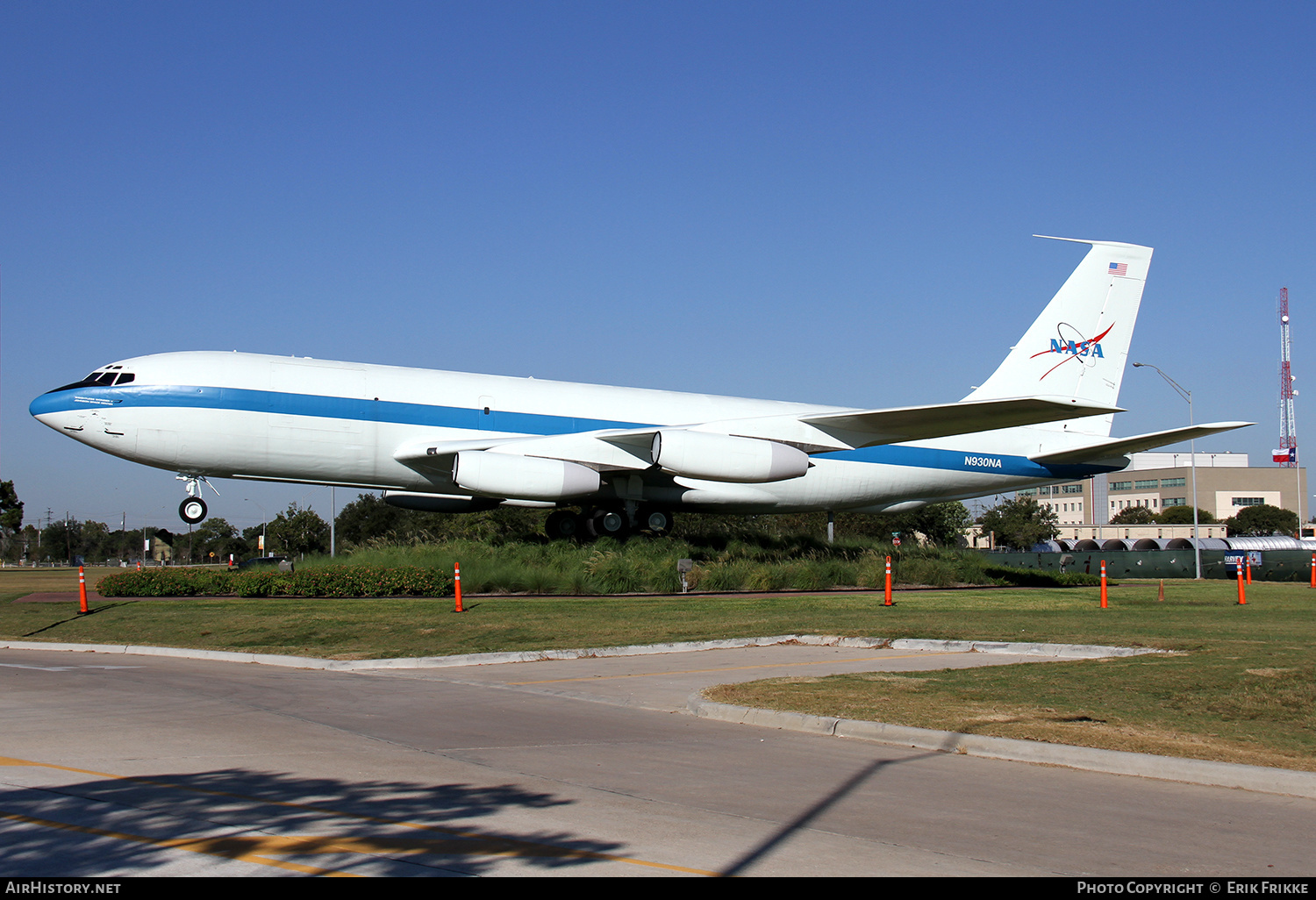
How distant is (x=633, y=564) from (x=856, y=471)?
25.2 ft

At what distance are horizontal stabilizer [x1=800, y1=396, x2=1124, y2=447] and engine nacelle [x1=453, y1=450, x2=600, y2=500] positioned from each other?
5.83 meters

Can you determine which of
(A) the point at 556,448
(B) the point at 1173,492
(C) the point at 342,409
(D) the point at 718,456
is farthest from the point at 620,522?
(B) the point at 1173,492

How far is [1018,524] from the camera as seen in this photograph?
102 m

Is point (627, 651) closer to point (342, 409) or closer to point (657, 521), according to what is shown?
point (342, 409)

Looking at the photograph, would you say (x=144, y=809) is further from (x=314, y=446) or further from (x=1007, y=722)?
(x=314, y=446)

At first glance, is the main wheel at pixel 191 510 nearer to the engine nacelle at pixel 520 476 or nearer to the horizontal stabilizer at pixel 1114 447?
the engine nacelle at pixel 520 476

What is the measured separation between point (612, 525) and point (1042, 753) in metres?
21.1

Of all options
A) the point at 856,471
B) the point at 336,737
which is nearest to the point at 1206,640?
the point at 336,737

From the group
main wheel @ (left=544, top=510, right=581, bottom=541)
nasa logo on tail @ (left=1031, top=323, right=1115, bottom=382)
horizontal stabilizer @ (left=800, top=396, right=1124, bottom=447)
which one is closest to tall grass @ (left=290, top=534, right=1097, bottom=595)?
main wheel @ (left=544, top=510, right=581, bottom=541)

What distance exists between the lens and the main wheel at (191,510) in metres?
24.7

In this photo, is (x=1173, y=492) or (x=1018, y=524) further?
(x=1173, y=492)

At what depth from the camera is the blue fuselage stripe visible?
23266mm

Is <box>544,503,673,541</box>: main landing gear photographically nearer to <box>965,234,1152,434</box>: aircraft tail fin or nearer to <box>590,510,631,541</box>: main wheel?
<box>590,510,631,541</box>: main wheel

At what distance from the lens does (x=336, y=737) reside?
26.0 feet
